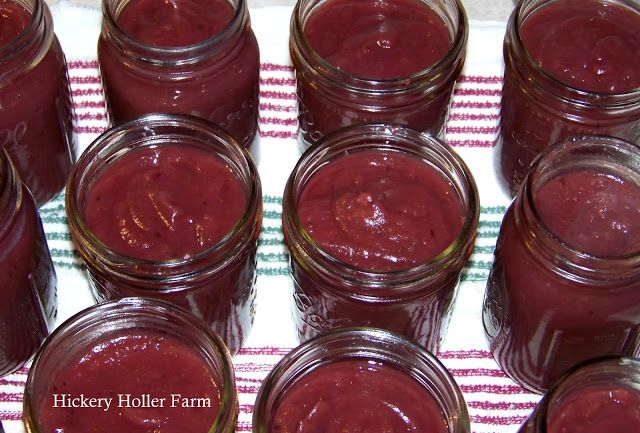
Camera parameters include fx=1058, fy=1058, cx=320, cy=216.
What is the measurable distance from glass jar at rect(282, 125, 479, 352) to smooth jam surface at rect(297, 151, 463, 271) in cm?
1

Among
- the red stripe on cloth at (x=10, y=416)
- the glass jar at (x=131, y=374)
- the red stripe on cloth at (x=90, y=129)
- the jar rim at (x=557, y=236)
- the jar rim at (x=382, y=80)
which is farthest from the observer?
the red stripe on cloth at (x=90, y=129)

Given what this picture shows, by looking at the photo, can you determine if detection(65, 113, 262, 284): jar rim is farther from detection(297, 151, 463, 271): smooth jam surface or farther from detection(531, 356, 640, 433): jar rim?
detection(531, 356, 640, 433): jar rim

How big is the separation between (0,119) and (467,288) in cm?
120

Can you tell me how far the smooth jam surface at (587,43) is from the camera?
2680mm

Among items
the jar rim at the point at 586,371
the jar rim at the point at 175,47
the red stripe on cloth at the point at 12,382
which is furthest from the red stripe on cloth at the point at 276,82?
the jar rim at the point at 586,371

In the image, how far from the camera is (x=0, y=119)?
2.49m

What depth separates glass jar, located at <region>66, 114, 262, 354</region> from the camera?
7.27 feet

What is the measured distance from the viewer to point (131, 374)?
6.93ft

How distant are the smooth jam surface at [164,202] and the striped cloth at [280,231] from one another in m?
0.31

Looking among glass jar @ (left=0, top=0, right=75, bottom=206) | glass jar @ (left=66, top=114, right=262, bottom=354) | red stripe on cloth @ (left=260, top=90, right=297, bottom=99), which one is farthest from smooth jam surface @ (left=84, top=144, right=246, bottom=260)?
red stripe on cloth @ (left=260, top=90, right=297, bottom=99)

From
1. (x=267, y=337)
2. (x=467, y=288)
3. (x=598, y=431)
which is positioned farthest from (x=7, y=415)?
→ (x=598, y=431)

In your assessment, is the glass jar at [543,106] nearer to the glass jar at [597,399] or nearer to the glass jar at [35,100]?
the glass jar at [597,399]

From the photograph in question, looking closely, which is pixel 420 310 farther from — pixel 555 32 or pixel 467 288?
pixel 555 32

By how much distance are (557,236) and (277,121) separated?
3.08 ft
